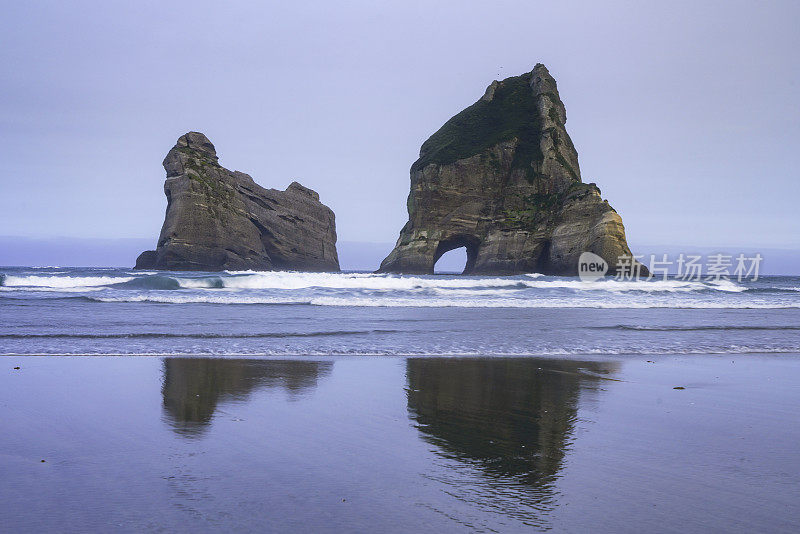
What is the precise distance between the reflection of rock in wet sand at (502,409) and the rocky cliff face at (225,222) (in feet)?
205

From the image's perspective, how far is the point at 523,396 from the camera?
191 inches

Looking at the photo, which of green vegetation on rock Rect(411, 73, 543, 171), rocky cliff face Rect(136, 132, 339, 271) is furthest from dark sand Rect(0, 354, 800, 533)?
green vegetation on rock Rect(411, 73, 543, 171)

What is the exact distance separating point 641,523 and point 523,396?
2.79 metres

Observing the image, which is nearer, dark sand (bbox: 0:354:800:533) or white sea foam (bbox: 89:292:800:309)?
dark sand (bbox: 0:354:800:533)

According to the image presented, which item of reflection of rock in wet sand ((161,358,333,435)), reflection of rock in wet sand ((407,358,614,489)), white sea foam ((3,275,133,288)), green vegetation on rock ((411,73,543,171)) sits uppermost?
green vegetation on rock ((411,73,543,171))

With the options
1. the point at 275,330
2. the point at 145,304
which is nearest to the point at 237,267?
the point at 145,304

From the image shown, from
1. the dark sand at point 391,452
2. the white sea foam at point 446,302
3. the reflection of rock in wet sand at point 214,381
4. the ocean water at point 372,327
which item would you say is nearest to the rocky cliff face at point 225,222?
the white sea foam at point 446,302

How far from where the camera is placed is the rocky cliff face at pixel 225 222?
64.4 meters

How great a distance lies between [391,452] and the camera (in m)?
3.01

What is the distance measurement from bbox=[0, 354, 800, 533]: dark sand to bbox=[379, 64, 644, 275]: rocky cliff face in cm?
5296

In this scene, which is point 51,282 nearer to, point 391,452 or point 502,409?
point 502,409

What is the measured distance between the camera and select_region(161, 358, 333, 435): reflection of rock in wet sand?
12.9 ft

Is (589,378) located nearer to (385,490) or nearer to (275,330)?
(385,490)

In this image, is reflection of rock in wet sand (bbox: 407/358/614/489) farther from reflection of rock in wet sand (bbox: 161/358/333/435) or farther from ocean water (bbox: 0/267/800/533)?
reflection of rock in wet sand (bbox: 161/358/333/435)
